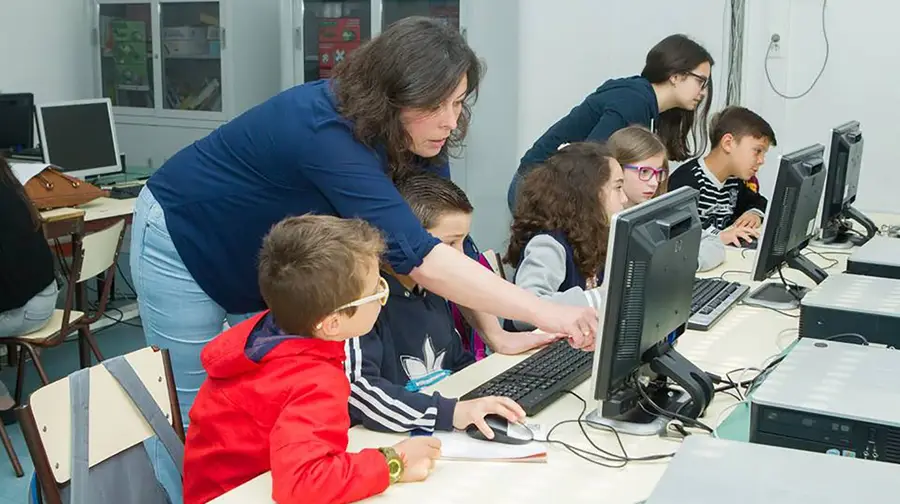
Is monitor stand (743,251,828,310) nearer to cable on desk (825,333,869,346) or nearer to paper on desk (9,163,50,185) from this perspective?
cable on desk (825,333,869,346)

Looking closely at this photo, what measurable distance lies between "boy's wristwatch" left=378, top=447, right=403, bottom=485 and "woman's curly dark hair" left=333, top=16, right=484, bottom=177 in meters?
0.57

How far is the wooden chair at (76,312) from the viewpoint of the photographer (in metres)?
3.18

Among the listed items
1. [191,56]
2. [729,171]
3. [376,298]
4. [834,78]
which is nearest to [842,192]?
[729,171]

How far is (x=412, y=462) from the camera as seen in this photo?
4.40ft

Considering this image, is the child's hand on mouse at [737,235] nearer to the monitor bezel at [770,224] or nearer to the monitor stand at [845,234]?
the monitor stand at [845,234]

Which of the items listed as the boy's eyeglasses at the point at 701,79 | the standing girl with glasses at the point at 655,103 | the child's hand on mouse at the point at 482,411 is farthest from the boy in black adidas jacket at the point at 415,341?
the boy's eyeglasses at the point at 701,79

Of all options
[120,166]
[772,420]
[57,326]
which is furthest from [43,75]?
[772,420]

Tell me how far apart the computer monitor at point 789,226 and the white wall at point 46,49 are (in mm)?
4478

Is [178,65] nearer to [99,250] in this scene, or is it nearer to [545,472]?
[99,250]

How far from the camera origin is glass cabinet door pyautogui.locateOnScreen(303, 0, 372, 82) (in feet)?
16.2

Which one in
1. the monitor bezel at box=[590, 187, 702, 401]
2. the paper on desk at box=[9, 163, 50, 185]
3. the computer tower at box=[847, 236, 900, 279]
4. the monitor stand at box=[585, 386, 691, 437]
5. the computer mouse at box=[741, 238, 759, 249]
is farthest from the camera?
the paper on desk at box=[9, 163, 50, 185]

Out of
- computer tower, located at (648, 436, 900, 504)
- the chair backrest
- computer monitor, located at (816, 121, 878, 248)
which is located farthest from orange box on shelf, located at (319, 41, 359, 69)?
computer tower, located at (648, 436, 900, 504)

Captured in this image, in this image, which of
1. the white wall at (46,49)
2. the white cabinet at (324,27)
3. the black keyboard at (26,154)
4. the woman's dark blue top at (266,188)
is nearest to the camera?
the woman's dark blue top at (266,188)

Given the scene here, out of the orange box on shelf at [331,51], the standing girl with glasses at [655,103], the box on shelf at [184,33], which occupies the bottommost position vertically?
the standing girl with glasses at [655,103]
